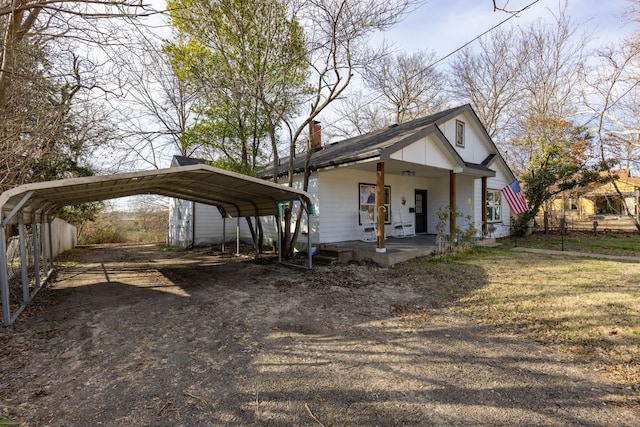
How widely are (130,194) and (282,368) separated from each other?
812 cm

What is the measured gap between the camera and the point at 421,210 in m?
14.3

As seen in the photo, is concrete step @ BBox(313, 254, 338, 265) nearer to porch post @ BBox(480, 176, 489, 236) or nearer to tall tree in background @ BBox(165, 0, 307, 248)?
tall tree in background @ BBox(165, 0, 307, 248)

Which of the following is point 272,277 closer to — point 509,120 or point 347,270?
point 347,270

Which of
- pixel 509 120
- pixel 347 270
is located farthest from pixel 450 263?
pixel 509 120

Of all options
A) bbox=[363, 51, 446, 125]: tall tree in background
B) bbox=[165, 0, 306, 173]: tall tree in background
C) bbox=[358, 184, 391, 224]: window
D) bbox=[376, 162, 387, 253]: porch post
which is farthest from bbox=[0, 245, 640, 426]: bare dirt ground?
bbox=[363, 51, 446, 125]: tall tree in background

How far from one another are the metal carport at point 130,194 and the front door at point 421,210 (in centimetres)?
694

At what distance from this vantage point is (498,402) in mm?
2666

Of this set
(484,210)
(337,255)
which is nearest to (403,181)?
(484,210)

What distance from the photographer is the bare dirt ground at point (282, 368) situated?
2564 millimetres

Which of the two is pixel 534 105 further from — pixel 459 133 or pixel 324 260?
pixel 324 260

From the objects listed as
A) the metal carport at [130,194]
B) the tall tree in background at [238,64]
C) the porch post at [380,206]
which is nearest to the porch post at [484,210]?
the porch post at [380,206]

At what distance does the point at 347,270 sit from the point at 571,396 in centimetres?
564

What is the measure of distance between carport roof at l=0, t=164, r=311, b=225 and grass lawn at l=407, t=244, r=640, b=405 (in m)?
4.12

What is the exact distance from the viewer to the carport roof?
16.6 feet
